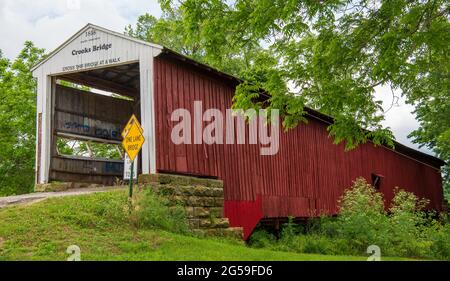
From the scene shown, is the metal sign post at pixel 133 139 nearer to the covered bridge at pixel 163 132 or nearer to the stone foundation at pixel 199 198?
the stone foundation at pixel 199 198

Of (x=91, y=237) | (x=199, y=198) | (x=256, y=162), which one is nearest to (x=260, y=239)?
(x=256, y=162)

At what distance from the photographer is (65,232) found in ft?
28.3

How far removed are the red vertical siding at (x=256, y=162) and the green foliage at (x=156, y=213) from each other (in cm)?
109

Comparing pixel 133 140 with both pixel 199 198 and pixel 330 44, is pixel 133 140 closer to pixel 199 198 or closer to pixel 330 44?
pixel 199 198

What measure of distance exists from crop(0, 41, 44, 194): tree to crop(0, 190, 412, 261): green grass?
17.2m

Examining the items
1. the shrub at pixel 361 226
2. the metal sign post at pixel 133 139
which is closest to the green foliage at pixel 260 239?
the shrub at pixel 361 226

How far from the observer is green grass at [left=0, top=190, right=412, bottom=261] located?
7.80 meters

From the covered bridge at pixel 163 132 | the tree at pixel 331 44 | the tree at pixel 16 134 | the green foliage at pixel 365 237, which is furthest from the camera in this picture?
the tree at pixel 16 134

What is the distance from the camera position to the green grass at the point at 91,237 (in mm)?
7797

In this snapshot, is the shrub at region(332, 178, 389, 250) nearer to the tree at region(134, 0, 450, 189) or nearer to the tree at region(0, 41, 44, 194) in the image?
the tree at region(134, 0, 450, 189)
